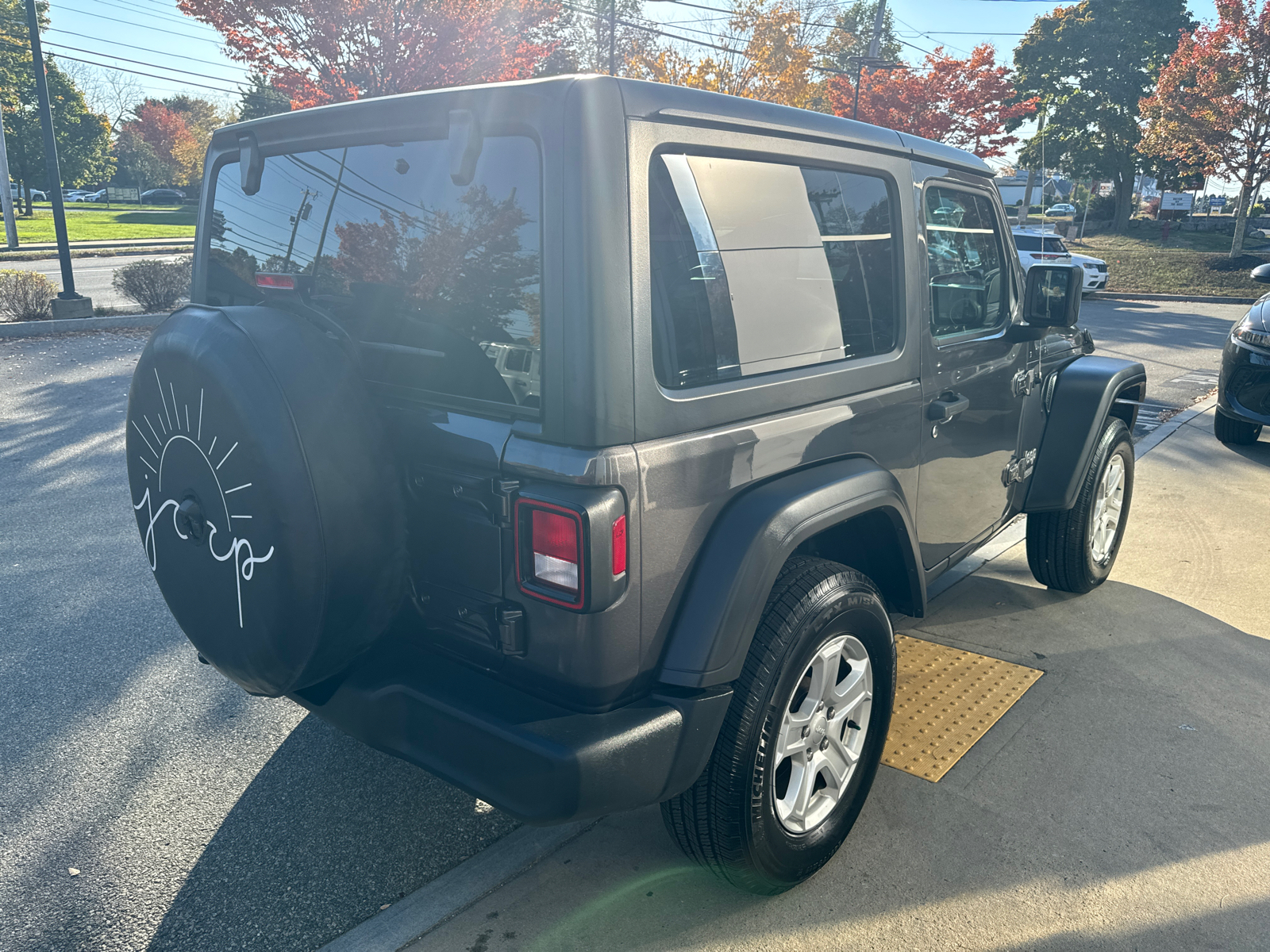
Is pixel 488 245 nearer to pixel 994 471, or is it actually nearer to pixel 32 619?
pixel 994 471

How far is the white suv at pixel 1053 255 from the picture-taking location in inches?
735

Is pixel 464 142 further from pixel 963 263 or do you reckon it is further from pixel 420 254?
pixel 963 263

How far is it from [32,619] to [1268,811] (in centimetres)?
478

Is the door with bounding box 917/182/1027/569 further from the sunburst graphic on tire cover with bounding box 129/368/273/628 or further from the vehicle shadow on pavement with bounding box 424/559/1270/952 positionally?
the sunburst graphic on tire cover with bounding box 129/368/273/628

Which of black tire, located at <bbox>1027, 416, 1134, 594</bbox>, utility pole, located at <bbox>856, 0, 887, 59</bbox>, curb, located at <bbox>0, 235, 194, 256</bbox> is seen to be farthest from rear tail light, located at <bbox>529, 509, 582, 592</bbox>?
utility pole, located at <bbox>856, 0, 887, 59</bbox>

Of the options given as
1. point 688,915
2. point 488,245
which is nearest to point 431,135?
point 488,245

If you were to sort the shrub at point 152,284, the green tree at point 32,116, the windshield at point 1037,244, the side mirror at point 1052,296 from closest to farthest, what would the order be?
1. the side mirror at point 1052,296
2. the shrub at point 152,284
3. the windshield at point 1037,244
4. the green tree at point 32,116

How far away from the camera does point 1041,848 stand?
2.67 metres

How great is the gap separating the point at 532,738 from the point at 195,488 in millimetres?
1013

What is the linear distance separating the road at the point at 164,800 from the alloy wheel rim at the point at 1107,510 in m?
0.82

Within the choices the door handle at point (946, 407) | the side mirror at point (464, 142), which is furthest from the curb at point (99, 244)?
the side mirror at point (464, 142)

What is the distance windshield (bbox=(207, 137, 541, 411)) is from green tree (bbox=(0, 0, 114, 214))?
106ft

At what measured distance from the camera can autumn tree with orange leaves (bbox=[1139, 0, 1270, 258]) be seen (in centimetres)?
2550

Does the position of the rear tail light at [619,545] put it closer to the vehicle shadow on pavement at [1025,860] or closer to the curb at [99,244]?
the vehicle shadow on pavement at [1025,860]
